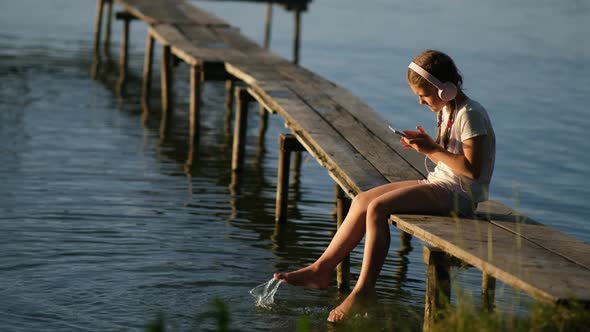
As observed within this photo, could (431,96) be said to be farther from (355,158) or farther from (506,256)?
(355,158)

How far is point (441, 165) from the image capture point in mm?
6680

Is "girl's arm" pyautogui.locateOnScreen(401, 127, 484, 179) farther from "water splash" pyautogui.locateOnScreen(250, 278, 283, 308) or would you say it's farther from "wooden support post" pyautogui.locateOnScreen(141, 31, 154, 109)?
"wooden support post" pyautogui.locateOnScreen(141, 31, 154, 109)

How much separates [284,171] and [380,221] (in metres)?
3.50

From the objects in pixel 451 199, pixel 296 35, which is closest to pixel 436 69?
pixel 451 199

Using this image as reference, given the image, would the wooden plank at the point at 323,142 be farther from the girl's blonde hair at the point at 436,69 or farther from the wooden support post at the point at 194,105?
the wooden support post at the point at 194,105

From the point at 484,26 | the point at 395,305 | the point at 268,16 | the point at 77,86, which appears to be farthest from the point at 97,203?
the point at 484,26

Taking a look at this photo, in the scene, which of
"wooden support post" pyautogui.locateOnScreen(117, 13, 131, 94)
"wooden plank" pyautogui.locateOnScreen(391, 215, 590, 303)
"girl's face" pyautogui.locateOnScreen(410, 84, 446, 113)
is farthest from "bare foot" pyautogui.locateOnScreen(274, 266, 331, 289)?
"wooden support post" pyautogui.locateOnScreen(117, 13, 131, 94)

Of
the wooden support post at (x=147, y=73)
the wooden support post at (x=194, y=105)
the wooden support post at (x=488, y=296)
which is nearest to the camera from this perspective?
the wooden support post at (x=488, y=296)

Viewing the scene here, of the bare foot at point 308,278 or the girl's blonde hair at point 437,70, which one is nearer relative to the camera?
the girl's blonde hair at point 437,70

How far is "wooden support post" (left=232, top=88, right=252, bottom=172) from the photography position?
12078 mm

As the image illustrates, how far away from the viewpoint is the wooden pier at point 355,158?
561 cm

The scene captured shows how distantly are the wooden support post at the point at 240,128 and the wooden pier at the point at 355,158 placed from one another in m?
0.01

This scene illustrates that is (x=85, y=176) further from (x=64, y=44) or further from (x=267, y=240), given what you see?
(x=64, y=44)

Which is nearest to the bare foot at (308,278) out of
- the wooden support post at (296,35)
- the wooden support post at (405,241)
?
the wooden support post at (405,241)
